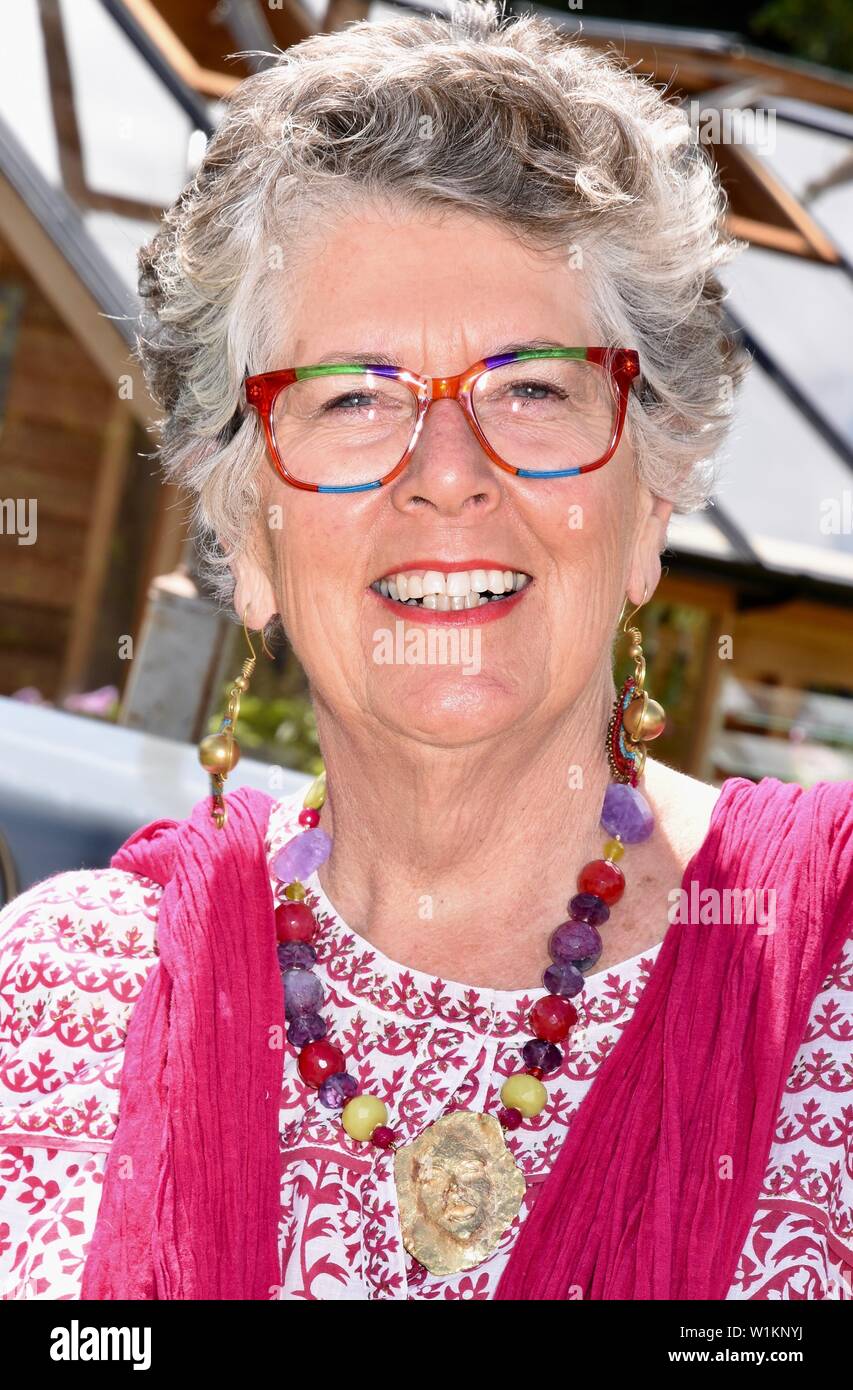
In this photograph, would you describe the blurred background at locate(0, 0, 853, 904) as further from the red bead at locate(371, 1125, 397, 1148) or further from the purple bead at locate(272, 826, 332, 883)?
the red bead at locate(371, 1125, 397, 1148)

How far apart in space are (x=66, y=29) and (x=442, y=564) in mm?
4576

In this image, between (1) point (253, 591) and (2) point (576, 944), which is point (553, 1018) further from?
(1) point (253, 591)

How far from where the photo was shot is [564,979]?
1.69 metres

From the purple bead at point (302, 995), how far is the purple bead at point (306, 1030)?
1cm

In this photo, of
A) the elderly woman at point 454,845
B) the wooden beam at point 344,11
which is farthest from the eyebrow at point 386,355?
the wooden beam at point 344,11

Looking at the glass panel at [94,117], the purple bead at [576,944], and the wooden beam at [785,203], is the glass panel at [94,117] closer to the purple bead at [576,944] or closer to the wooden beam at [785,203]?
the wooden beam at [785,203]

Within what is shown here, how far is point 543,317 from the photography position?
166 cm

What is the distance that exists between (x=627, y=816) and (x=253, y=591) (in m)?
0.59

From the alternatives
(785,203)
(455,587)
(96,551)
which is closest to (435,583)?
(455,587)

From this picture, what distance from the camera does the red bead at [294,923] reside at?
184 cm

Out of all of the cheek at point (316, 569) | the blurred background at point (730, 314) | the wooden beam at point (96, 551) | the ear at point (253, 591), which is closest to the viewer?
the cheek at point (316, 569)

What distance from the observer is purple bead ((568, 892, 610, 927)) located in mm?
1724

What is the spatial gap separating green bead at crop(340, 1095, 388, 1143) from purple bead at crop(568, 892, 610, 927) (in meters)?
0.33

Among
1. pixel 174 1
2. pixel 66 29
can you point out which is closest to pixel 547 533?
pixel 66 29
